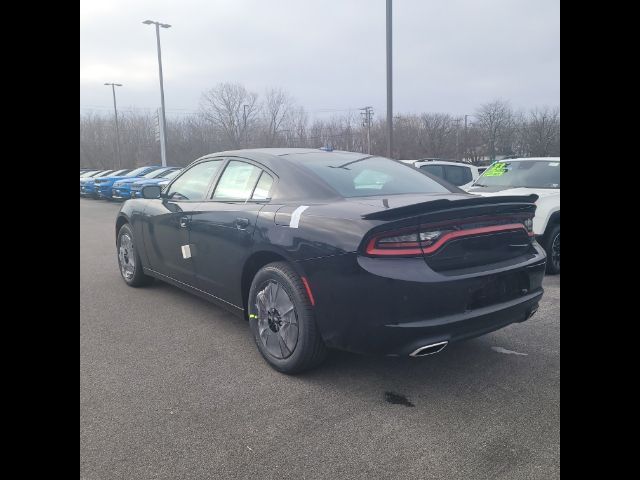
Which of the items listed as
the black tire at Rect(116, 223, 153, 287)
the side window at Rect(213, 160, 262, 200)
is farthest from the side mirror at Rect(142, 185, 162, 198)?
the side window at Rect(213, 160, 262, 200)

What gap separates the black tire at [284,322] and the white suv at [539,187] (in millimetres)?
3733

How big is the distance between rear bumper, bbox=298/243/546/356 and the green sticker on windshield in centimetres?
506

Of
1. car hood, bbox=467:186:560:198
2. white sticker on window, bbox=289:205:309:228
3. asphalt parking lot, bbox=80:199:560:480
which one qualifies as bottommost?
asphalt parking lot, bbox=80:199:560:480

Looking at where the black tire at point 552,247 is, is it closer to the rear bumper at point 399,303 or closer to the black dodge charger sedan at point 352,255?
the black dodge charger sedan at point 352,255

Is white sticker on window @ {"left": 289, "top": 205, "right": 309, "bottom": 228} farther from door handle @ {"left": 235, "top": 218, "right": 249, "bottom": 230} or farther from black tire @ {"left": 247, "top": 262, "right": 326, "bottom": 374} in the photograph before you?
door handle @ {"left": 235, "top": 218, "right": 249, "bottom": 230}

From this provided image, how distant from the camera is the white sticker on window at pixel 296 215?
10.7ft

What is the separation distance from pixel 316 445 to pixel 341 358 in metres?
1.15

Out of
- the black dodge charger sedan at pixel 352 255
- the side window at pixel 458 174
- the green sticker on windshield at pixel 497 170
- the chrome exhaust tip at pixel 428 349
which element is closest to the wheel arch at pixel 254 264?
the black dodge charger sedan at pixel 352 255

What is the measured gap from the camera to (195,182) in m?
4.70

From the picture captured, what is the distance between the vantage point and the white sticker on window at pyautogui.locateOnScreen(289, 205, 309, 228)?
3260 mm

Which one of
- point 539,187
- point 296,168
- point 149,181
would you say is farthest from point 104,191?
point 296,168

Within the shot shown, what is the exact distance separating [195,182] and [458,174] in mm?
7091
